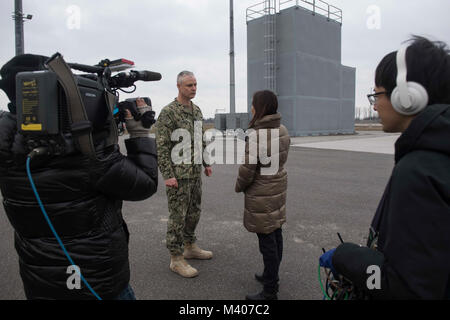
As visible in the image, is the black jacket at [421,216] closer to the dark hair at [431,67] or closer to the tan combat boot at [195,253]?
the dark hair at [431,67]

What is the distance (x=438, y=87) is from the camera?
1.07 m

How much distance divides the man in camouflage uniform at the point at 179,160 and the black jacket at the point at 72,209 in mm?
1577

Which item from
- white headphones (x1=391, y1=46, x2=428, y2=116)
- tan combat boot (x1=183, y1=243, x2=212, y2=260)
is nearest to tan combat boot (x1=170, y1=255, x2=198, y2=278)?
tan combat boot (x1=183, y1=243, x2=212, y2=260)

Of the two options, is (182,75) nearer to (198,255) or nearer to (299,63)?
(198,255)

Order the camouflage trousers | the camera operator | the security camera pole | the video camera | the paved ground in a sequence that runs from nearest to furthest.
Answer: the video camera
the camera operator
the paved ground
the camouflage trousers
the security camera pole

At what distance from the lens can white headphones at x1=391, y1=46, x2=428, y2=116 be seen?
106 centimetres

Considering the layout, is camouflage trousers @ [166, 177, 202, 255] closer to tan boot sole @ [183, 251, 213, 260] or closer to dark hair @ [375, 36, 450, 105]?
tan boot sole @ [183, 251, 213, 260]

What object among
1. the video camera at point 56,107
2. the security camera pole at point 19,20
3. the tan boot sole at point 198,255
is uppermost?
the security camera pole at point 19,20

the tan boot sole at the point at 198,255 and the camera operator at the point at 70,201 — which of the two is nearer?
the camera operator at the point at 70,201

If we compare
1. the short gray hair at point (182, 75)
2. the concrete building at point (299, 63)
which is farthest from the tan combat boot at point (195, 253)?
the concrete building at point (299, 63)

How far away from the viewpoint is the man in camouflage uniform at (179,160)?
3.21 meters

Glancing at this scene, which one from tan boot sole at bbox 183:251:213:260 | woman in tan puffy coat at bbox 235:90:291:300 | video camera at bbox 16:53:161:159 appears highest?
video camera at bbox 16:53:161:159

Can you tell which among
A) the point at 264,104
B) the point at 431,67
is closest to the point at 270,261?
the point at 264,104

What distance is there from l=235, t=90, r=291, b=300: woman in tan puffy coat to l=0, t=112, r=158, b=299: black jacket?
1211 millimetres
